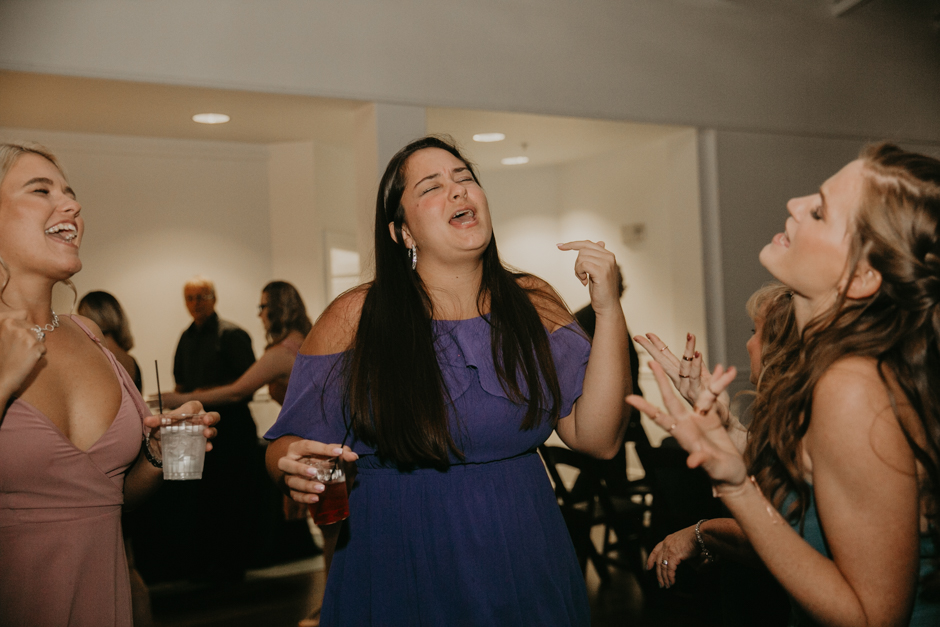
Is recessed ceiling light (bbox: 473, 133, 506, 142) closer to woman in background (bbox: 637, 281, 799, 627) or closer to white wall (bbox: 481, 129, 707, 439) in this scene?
white wall (bbox: 481, 129, 707, 439)

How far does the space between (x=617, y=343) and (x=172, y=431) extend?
38.2 inches

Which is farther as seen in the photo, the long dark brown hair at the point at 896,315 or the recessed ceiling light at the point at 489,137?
the recessed ceiling light at the point at 489,137

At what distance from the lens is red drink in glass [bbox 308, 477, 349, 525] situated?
1364 millimetres

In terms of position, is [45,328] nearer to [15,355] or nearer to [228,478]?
[15,355]

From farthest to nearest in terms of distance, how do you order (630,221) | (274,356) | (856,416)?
(630,221), (274,356), (856,416)

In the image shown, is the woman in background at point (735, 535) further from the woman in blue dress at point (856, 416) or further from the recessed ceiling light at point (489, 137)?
the recessed ceiling light at point (489, 137)

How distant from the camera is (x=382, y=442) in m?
1.56

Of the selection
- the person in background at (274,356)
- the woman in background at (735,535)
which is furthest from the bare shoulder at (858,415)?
the person in background at (274,356)

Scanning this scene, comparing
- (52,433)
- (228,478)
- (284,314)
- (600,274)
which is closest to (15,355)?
(52,433)

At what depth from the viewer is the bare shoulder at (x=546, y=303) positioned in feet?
5.90

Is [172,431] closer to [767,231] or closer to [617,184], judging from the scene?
[767,231]

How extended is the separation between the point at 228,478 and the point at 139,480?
278 centimetres

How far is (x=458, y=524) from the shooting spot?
154cm

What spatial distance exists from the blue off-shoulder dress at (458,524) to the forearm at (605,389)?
0.31 feet
